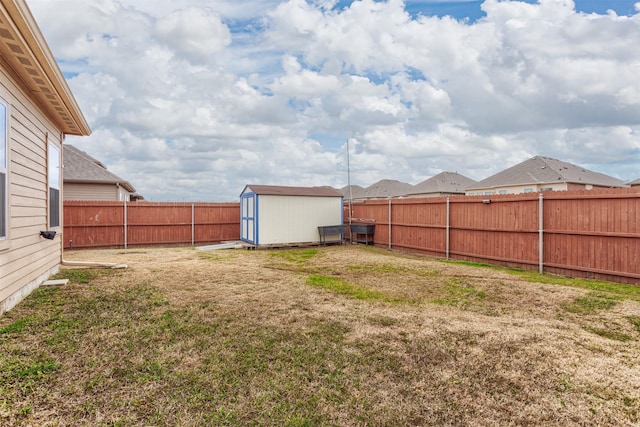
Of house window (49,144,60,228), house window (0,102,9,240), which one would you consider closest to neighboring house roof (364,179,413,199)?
house window (49,144,60,228)

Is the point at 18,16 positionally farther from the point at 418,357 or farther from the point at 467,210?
the point at 467,210

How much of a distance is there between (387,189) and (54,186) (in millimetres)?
33369

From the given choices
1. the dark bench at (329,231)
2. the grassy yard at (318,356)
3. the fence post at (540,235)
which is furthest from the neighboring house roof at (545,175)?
the grassy yard at (318,356)

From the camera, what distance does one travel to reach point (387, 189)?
1491 inches

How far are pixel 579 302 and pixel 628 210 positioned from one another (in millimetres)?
2948

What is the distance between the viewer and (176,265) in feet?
29.1

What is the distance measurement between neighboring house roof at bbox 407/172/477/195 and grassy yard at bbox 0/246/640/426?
25.3 metres

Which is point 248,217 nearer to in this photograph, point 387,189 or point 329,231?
point 329,231

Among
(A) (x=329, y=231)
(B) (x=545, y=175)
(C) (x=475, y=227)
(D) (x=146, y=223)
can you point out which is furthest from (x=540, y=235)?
(B) (x=545, y=175)

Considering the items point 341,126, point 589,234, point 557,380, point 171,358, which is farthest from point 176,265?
point 341,126

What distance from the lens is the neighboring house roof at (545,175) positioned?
2167cm

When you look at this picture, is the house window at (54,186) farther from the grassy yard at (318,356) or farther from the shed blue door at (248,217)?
the shed blue door at (248,217)

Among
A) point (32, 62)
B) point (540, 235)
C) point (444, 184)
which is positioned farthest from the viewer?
point (444, 184)

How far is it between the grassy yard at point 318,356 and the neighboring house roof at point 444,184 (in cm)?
2533
